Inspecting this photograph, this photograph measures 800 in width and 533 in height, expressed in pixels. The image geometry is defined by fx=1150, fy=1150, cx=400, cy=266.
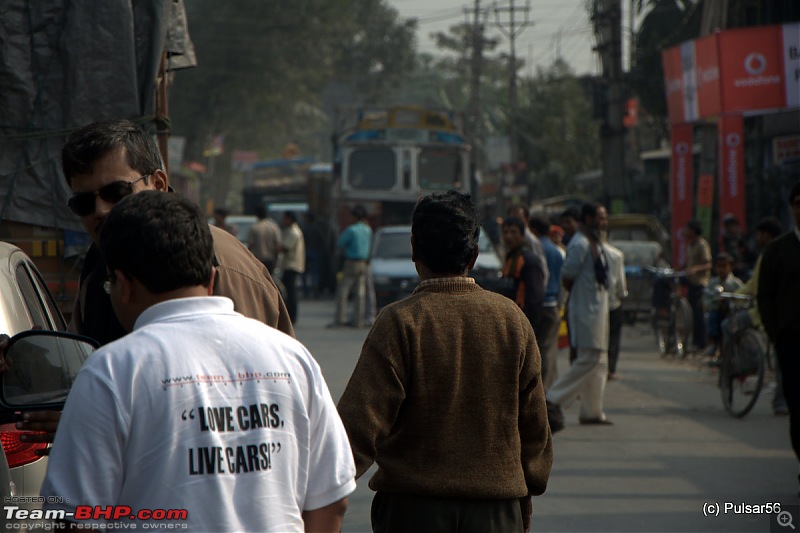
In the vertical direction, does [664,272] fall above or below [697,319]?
above

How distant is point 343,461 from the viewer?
7.53 ft

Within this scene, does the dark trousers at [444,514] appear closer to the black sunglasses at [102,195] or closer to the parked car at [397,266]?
the black sunglasses at [102,195]

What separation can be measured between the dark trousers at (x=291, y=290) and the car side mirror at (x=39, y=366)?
45.0 feet

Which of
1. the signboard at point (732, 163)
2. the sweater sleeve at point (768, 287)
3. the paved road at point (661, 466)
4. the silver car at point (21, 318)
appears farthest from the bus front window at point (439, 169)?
the silver car at point (21, 318)

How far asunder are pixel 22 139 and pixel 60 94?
32 cm

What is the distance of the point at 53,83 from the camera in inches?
244

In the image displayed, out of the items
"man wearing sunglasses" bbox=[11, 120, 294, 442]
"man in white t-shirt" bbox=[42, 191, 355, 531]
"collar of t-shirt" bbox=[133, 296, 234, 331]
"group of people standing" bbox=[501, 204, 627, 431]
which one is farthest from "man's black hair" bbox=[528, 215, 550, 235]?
"collar of t-shirt" bbox=[133, 296, 234, 331]

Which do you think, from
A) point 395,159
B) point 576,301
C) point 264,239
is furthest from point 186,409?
point 395,159

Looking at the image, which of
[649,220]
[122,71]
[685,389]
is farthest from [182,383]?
[649,220]

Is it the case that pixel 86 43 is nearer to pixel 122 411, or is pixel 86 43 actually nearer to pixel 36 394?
pixel 36 394

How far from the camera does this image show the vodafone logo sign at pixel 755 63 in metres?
16.6

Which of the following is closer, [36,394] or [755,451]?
[36,394]

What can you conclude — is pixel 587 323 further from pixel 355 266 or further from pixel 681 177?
pixel 681 177

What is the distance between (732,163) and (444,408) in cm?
1529
